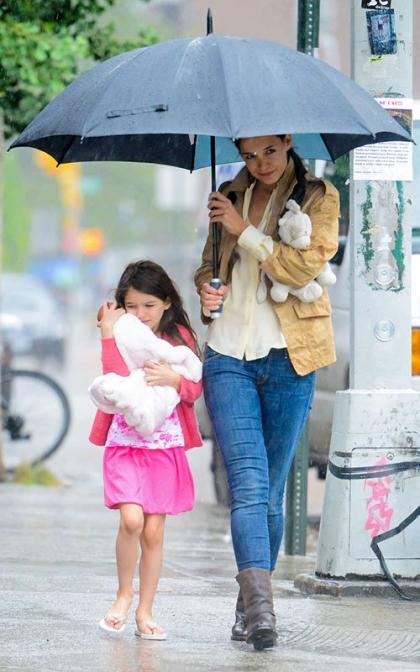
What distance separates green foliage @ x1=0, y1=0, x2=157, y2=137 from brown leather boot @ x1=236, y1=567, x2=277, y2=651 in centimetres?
430

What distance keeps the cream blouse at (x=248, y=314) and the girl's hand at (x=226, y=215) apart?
0.03 meters

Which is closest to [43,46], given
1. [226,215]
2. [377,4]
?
[377,4]

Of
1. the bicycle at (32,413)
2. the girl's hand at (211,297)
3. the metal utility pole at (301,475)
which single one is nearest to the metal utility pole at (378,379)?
the metal utility pole at (301,475)

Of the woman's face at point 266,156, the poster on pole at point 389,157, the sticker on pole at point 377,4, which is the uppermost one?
the sticker on pole at point 377,4

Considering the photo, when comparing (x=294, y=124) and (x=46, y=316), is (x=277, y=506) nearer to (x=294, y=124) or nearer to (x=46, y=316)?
(x=294, y=124)

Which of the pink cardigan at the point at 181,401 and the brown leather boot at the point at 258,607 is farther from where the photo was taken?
the pink cardigan at the point at 181,401

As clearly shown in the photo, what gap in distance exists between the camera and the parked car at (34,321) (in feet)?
114

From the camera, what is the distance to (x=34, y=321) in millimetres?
35781

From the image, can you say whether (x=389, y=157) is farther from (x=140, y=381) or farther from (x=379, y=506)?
(x=140, y=381)

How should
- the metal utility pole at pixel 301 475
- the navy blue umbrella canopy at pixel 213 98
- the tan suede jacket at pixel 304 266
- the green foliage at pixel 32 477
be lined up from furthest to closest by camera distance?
the green foliage at pixel 32 477 → the metal utility pole at pixel 301 475 → the tan suede jacket at pixel 304 266 → the navy blue umbrella canopy at pixel 213 98

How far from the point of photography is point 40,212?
8062 centimetres

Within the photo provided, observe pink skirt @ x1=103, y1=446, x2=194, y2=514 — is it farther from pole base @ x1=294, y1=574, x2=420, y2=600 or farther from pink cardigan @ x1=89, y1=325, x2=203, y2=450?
pole base @ x1=294, y1=574, x2=420, y2=600

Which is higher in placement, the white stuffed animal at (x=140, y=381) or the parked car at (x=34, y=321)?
the parked car at (x=34, y=321)

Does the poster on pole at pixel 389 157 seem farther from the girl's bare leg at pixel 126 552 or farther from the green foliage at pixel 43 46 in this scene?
the green foliage at pixel 43 46
